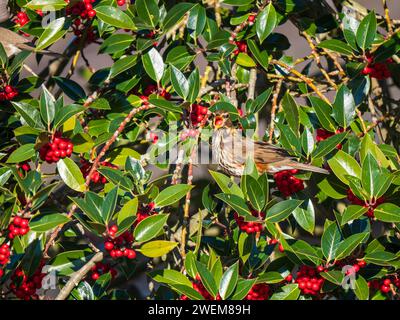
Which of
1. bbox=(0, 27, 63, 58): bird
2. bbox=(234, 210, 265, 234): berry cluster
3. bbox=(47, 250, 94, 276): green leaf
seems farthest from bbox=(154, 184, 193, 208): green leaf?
bbox=(0, 27, 63, 58): bird

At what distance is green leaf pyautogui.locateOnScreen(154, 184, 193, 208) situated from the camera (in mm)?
2645

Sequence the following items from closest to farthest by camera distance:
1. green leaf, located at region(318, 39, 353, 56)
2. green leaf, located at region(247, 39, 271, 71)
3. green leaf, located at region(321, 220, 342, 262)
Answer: green leaf, located at region(321, 220, 342, 262) → green leaf, located at region(318, 39, 353, 56) → green leaf, located at region(247, 39, 271, 71)

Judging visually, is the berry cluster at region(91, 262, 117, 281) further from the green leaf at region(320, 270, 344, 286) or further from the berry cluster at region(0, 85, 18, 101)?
the green leaf at region(320, 270, 344, 286)

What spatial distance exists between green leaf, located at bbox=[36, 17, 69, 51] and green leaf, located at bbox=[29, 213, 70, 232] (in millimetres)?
792

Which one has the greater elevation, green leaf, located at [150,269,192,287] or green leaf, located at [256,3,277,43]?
green leaf, located at [256,3,277,43]

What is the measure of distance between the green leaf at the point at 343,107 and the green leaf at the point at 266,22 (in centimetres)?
44

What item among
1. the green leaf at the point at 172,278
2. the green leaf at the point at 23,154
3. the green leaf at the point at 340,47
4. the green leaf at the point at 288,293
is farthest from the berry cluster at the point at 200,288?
the green leaf at the point at 340,47

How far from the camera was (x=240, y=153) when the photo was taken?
3.40m

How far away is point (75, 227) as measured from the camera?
3.16m

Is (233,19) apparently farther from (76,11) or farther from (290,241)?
(290,241)

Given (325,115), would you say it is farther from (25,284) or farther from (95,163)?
(25,284)

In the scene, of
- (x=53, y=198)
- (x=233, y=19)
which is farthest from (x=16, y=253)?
(x=233, y=19)

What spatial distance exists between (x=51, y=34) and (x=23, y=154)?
557mm

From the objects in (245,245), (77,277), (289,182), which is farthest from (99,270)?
(289,182)
